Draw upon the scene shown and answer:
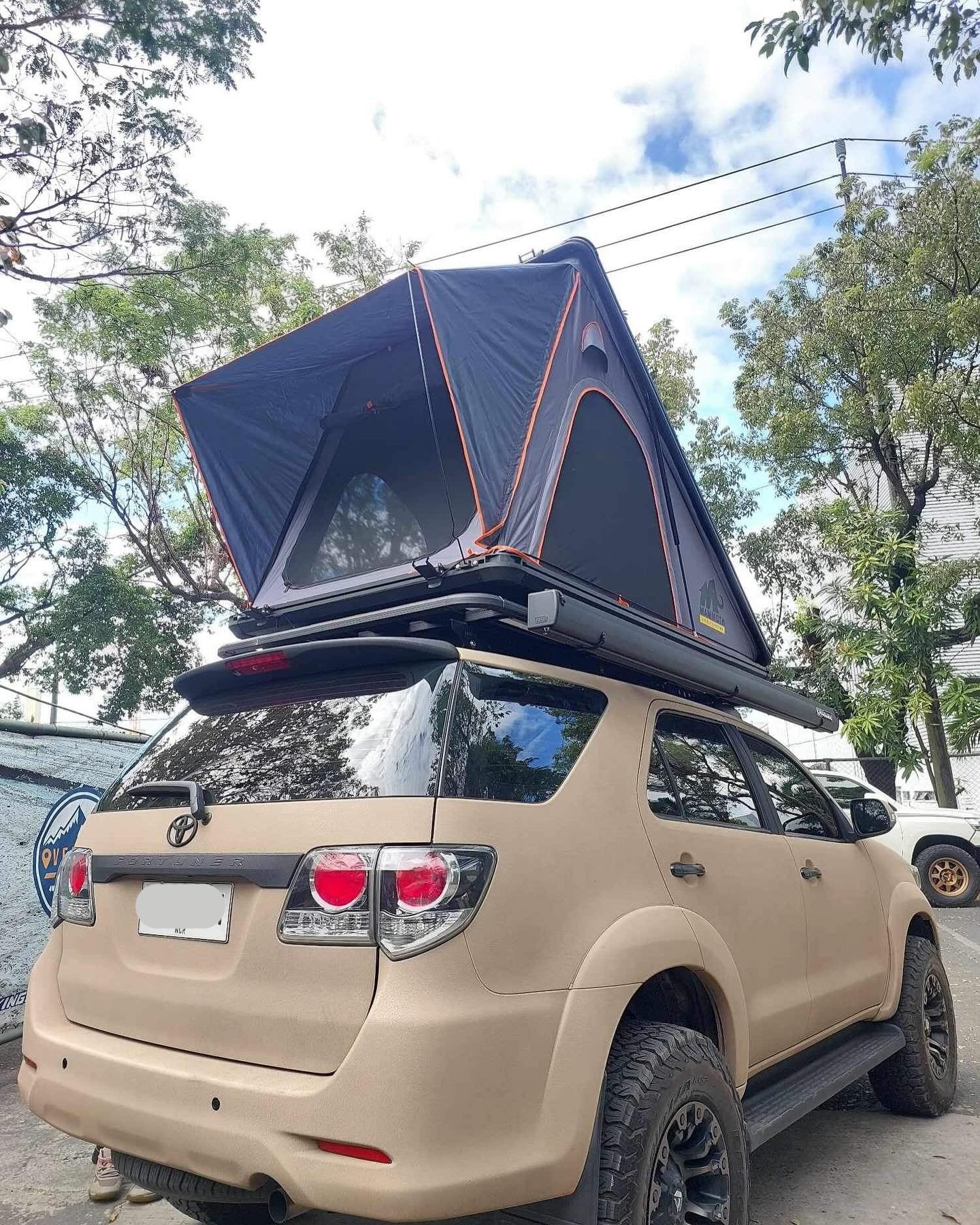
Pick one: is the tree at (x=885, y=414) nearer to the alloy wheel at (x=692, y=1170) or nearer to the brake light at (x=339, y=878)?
the alloy wheel at (x=692, y=1170)

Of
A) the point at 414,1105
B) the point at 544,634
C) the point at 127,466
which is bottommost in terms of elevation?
the point at 414,1105

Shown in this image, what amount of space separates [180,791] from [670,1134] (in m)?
1.50

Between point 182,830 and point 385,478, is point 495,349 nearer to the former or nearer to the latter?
point 385,478

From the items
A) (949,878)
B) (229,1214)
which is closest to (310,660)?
(229,1214)

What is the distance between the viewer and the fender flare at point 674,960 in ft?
7.27

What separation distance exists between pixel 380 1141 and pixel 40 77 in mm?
9456

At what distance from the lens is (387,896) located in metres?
1.96

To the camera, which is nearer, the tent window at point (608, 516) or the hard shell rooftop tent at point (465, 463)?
the hard shell rooftop tent at point (465, 463)

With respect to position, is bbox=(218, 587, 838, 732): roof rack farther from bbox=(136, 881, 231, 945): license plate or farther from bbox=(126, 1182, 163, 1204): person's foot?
bbox=(126, 1182, 163, 1204): person's foot

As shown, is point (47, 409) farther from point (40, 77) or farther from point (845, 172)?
point (845, 172)

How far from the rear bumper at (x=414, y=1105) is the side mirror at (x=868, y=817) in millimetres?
2279

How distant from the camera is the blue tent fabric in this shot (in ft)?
11.5

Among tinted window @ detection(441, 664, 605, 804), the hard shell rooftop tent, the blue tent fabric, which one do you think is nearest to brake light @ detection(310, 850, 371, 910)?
tinted window @ detection(441, 664, 605, 804)

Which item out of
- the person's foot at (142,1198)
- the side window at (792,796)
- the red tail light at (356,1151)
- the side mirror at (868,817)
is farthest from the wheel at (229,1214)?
the side mirror at (868,817)
